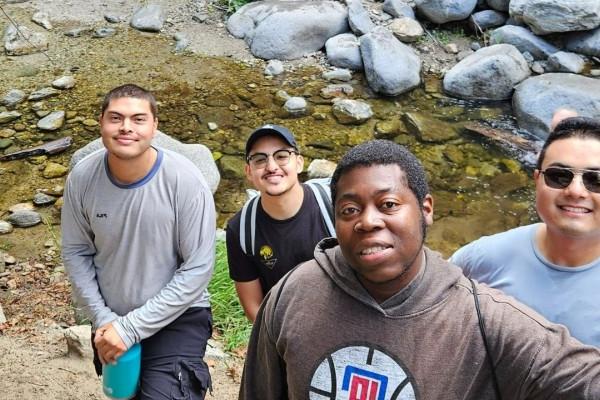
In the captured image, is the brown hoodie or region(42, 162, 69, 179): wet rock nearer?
the brown hoodie

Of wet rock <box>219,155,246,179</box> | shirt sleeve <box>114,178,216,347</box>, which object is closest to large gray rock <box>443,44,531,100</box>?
wet rock <box>219,155,246,179</box>

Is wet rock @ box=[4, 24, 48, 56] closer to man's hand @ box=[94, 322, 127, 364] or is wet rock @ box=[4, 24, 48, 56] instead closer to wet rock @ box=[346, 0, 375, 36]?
wet rock @ box=[346, 0, 375, 36]

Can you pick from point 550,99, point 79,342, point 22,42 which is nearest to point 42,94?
point 22,42

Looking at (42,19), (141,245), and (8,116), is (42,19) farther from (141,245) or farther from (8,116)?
(141,245)

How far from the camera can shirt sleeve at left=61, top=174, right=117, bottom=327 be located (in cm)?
285

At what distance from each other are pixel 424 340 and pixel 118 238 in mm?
1632

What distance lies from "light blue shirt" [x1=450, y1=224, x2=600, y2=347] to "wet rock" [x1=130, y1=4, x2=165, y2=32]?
8983 mm

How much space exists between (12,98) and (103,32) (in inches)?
88.3

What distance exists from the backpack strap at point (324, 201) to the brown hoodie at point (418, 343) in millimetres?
1055

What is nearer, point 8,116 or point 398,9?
point 8,116

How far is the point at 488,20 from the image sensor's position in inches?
386

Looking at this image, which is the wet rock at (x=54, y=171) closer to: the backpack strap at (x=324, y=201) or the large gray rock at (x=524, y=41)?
the backpack strap at (x=324, y=201)

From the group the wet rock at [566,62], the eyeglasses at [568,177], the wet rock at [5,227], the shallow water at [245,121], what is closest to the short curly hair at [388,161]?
the eyeglasses at [568,177]

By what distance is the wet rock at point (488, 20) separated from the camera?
386 inches
